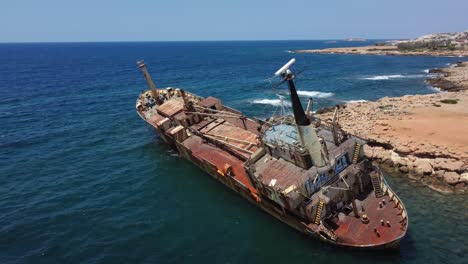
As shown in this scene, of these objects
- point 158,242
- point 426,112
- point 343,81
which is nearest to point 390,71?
point 343,81

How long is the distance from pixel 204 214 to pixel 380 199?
623 inches

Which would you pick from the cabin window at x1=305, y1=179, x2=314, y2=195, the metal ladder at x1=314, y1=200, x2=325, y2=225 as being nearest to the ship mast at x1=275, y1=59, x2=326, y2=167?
the cabin window at x1=305, y1=179, x2=314, y2=195

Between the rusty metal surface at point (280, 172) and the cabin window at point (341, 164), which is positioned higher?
the cabin window at point (341, 164)

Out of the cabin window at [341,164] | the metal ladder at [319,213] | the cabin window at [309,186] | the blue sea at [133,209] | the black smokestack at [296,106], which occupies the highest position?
the black smokestack at [296,106]

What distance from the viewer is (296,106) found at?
2378 centimetres

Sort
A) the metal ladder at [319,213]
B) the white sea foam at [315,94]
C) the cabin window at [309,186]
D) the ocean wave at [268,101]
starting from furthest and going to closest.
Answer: the white sea foam at [315,94] → the ocean wave at [268,101] → the cabin window at [309,186] → the metal ladder at [319,213]

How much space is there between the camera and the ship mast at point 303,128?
23.4 metres

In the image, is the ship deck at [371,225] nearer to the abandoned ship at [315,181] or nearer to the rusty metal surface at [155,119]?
the abandoned ship at [315,181]

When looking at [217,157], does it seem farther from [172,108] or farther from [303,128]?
[172,108]

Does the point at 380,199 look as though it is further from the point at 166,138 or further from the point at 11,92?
the point at 11,92

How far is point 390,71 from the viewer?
116 m

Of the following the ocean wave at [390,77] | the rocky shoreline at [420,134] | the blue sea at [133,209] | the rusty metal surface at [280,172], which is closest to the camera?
the blue sea at [133,209]

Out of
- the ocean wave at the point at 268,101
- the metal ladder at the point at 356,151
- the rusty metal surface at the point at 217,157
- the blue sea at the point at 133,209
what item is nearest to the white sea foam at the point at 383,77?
the ocean wave at the point at 268,101

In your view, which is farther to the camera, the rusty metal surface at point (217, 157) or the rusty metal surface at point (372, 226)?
the rusty metal surface at point (217, 157)
